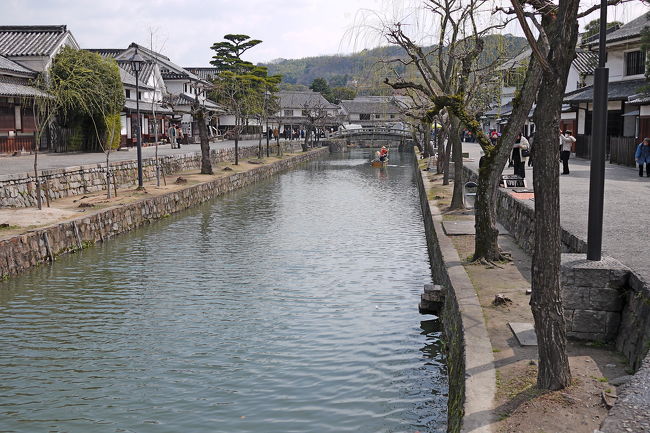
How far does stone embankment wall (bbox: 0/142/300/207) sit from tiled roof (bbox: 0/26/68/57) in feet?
31.6

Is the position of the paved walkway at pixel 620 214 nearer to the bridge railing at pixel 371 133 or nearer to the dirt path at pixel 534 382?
the dirt path at pixel 534 382

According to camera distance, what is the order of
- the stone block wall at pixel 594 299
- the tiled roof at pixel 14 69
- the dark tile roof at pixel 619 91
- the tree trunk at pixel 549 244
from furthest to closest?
the tiled roof at pixel 14 69 → the dark tile roof at pixel 619 91 → the stone block wall at pixel 594 299 → the tree trunk at pixel 549 244

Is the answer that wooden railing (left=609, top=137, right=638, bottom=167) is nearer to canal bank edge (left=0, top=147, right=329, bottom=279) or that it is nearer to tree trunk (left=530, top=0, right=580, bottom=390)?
canal bank edge (left=0, top=147, right=329, bottom=279)

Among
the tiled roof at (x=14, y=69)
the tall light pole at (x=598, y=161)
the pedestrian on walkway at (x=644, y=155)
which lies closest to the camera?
the tall light pole at (x=598, y=161)

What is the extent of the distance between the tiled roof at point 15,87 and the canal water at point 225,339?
1303 cm

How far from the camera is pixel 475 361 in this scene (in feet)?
23.1

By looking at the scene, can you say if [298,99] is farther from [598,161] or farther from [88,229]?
[598,161]

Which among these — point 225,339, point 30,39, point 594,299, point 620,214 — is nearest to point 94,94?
point 30,39

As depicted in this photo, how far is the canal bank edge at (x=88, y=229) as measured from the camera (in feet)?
48.4

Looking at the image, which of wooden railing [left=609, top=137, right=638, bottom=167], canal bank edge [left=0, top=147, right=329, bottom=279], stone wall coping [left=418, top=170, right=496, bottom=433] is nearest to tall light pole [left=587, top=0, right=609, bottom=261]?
stone wall coping [left=418, top=170, right=496, bottom=433]

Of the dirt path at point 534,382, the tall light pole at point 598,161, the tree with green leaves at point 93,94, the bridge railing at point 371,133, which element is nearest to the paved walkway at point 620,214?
the tall light pole at point 598,161

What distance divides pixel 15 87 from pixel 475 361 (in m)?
29.0

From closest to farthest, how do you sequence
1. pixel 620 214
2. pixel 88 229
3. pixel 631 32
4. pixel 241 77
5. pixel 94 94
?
pixel 620 214 < pixel 88 229 < pixel 631 32 < pixel 94 94 < pixel 241 77

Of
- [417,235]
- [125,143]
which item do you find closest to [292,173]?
[125,143]
